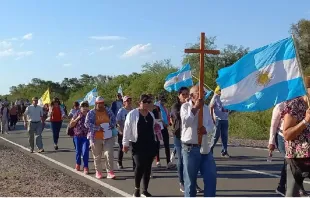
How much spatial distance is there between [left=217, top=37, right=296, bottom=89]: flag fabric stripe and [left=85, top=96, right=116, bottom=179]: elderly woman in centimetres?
446

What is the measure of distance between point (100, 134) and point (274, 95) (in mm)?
5171

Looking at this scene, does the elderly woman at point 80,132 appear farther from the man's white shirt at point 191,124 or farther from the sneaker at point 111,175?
the man's white shirt at point 191,124

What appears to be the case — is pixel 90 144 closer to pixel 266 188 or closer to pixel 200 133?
pixel 266 188

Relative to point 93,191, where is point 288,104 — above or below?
above

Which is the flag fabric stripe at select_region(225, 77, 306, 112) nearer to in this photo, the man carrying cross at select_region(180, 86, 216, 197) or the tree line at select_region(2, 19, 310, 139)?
the man carrying cross at select_region(180, 86, 216, 197)

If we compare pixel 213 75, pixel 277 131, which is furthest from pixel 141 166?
pixel 213 75

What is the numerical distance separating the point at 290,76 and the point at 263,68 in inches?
14.5

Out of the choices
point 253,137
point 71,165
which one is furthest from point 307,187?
point 253,137

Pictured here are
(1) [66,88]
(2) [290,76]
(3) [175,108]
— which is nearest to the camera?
(2) [290,76]

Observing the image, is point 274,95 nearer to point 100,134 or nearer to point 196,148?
point 196,148

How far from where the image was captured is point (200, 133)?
6496mm

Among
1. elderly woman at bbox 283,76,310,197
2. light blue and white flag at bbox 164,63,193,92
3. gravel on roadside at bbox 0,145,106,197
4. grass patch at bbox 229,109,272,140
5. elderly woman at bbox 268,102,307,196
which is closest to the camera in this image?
elderly woman at bbox 283,76,310,197

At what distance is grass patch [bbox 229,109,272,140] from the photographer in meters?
22.1

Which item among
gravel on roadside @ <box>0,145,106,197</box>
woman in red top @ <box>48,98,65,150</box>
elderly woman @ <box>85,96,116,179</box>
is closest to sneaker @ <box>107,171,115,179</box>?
elderly woman @ <box>85,96,116,179</box>
